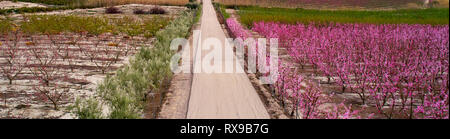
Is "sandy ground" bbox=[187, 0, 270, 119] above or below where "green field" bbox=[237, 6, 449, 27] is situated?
below

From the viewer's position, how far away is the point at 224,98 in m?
7.21

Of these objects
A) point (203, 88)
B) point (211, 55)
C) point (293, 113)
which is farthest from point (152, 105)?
point (211, 55)

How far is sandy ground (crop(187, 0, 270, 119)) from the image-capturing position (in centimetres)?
622

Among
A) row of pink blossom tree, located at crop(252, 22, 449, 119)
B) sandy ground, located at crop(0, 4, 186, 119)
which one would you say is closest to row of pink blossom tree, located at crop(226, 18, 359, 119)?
row of pink blossom tree, located at crop(252, 22, 449, 119)

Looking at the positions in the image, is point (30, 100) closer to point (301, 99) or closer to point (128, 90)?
point (128, 90)

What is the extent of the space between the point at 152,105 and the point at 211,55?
562 cm

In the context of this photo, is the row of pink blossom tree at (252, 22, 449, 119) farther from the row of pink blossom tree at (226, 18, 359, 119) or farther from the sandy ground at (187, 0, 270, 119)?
the sandy ground at (187, 0, 270, 119)

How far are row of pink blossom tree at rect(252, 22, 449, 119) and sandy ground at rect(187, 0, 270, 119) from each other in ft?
7.44

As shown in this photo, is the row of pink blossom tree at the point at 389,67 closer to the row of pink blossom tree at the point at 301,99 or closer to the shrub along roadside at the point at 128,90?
the row of pink blossom tree at the point at 301,99

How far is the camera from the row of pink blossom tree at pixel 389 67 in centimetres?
682

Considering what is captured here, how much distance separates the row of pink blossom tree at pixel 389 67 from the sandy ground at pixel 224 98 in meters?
2.27

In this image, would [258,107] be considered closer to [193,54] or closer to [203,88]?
[203,88]

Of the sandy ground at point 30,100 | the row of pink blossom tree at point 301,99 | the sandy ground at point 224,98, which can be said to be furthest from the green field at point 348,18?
the sandy ground at point 30,100

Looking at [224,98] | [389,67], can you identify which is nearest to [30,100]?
[224,98]
